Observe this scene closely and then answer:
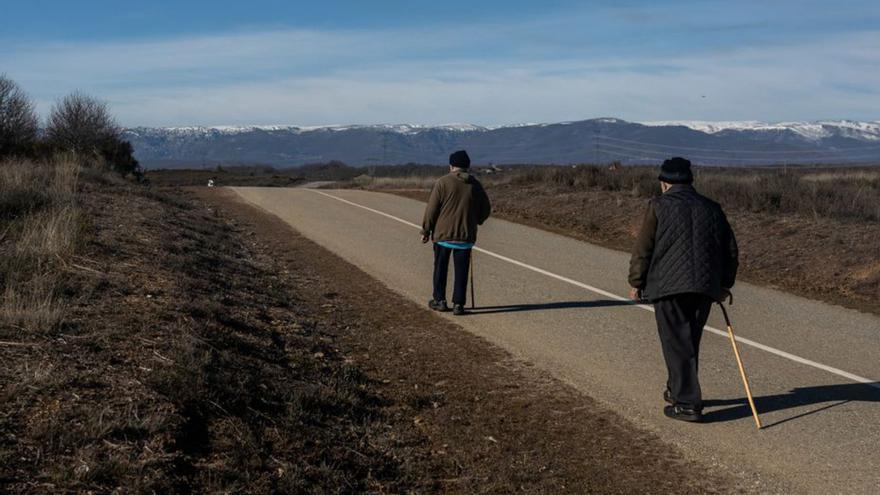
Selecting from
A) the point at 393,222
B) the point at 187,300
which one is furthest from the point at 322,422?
the point at 393,222

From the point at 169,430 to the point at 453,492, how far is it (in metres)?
1.77

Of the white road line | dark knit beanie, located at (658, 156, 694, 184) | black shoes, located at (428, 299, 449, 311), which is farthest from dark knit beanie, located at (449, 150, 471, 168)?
dark knit beanie, located at (658, 156, 694, 184)

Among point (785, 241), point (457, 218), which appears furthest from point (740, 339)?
point (785, 241)

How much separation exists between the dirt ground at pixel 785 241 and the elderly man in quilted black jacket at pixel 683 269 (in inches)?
235

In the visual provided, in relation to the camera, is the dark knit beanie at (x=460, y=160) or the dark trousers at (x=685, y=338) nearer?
the dark trousers at (x=685, y=338)

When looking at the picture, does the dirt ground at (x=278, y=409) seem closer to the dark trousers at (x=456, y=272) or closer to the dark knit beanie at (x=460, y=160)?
the dark trousers at (x=456, y=272)

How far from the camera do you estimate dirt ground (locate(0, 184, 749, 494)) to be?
5.11m

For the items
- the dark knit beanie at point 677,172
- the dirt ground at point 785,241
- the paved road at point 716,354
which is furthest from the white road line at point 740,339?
the dirt ground at point 785,241

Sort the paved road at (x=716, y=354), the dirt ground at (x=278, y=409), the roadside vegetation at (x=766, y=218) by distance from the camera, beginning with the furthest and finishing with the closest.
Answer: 1. the roadside vegetation at (x=766, y=218)
2. the paved road at (x=716, y=354)
3. the dirt ground at (x=278, y=409)

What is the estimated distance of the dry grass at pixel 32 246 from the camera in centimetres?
722

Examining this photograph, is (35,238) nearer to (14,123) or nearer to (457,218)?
(457,218)

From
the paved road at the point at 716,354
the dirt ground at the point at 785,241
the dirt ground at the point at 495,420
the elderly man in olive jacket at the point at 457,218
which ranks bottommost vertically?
the dirt ground at the point at 495,420

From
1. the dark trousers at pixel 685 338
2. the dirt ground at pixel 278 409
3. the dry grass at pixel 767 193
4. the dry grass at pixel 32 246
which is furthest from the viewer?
the dry grass at pixel 767 193

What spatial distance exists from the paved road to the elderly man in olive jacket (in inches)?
22.5
